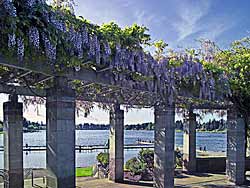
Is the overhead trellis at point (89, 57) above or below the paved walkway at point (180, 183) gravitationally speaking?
above

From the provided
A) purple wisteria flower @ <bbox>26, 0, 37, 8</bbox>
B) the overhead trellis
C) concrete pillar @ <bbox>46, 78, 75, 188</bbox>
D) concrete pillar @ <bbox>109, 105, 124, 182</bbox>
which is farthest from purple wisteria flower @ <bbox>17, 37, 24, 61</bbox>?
concrete pillar @ <bbox>109, 105, 124, 182</bbox>

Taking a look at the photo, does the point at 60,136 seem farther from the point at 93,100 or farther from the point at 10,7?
the point at 93,100

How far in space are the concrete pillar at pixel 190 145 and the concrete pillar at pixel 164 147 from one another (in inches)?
149

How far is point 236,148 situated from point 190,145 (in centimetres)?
249

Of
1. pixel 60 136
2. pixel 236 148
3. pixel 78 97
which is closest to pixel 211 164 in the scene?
pixel 236 148

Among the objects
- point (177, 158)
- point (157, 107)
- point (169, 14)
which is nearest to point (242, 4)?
point (169, 14)

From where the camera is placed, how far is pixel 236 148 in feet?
28.6

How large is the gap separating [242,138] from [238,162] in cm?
68

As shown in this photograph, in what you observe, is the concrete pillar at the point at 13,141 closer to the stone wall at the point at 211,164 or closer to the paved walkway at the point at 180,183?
the paved walkway at the point at 180,183

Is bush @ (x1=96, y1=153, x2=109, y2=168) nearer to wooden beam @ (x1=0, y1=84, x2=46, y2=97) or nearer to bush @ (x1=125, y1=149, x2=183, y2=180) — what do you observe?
bush @ (x1=125, y1=149, x2=183, y2=180)

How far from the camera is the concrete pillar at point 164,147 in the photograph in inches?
283

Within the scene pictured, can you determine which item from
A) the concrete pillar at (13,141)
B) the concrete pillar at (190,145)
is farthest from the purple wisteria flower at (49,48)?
the concrete pillar at (190,145)

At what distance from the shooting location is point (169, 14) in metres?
6.34

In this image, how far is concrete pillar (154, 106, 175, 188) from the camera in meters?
7.18
